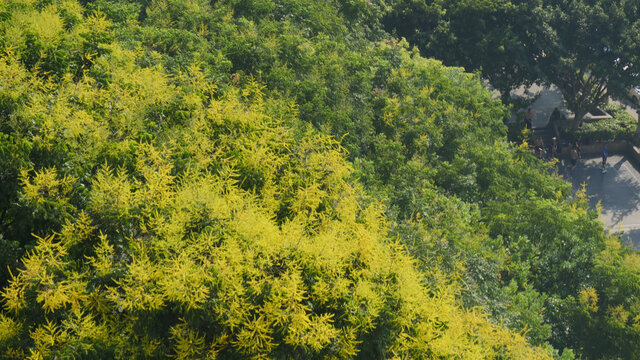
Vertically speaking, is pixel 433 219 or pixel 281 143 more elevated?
pixel 281 143

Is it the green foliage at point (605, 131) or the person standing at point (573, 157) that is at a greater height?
the green foliage at point (605, 131)

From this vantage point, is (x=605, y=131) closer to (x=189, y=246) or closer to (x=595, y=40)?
(x=595, y=40)

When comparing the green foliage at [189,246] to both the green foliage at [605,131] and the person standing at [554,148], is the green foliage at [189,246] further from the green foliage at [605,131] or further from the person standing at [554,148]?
the green foliage at [605,131]

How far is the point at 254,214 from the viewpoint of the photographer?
316 inches

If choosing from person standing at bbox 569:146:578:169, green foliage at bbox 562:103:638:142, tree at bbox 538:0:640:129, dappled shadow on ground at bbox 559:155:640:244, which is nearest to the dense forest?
dappled shadow on ground at bbox 559:155:640:244

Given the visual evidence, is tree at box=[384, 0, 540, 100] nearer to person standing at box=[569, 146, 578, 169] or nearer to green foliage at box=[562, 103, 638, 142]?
green foliage at box=[562, 103, 638, 142]

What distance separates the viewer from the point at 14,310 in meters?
6.91

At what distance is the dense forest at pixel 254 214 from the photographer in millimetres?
6980

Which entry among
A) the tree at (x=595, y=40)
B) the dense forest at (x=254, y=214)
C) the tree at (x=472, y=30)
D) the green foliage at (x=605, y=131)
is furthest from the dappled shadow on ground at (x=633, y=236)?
the tree at (x=472, y=30)

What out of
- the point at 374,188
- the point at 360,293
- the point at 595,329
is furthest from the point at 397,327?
the point at 595,329

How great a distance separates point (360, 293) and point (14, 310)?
462 centimetres

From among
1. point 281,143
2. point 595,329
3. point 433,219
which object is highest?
point 281,143

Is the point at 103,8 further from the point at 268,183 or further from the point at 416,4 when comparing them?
the point at 416,4

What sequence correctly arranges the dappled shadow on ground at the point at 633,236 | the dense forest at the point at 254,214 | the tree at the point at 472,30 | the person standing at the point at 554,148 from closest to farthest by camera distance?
the dense forest at the point at 254,214 < the dappled shadow on ground at the point at 633,236 < the tree at the point at 472,30 < the person standing at the point at 554,148
